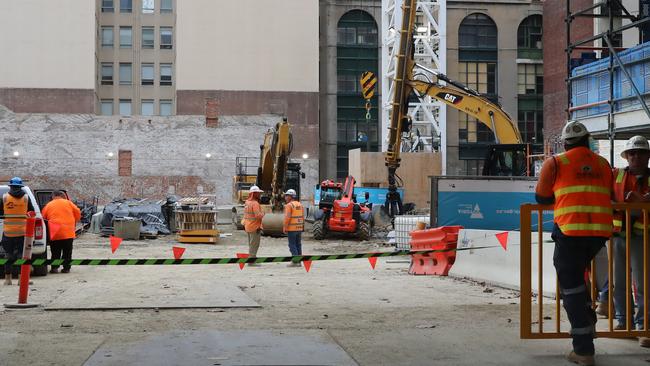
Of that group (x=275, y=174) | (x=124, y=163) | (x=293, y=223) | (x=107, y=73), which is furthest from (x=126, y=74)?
(x=293, y=223)

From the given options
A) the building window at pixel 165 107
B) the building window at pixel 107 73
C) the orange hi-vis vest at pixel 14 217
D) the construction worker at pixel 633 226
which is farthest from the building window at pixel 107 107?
the construction worker at pixel 633 226

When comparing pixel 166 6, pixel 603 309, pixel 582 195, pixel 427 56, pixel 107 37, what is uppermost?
pixel 166 6

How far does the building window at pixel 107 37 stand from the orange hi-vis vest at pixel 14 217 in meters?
54.7

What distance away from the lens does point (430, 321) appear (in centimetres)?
1030

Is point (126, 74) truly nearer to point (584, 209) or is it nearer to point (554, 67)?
point (554, 67)

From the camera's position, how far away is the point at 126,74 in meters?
68.3

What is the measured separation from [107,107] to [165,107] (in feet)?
14.4

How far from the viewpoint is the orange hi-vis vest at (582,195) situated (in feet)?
25.0

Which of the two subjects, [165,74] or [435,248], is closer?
[435,248]

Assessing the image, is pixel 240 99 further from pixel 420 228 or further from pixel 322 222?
pixel 420 228

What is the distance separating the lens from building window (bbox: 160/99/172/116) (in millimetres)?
68875

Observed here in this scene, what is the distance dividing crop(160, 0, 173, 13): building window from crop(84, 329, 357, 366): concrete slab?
61656 mm

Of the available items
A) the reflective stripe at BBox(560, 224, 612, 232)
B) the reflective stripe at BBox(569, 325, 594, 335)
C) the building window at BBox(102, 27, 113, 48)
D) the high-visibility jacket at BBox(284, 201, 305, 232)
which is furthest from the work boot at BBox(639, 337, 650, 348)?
the building window at BBox(102, 27, 113, 48)

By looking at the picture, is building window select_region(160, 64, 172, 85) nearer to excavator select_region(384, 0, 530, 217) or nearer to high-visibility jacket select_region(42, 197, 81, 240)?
excavator select_region(384, 0, 530, 217)
